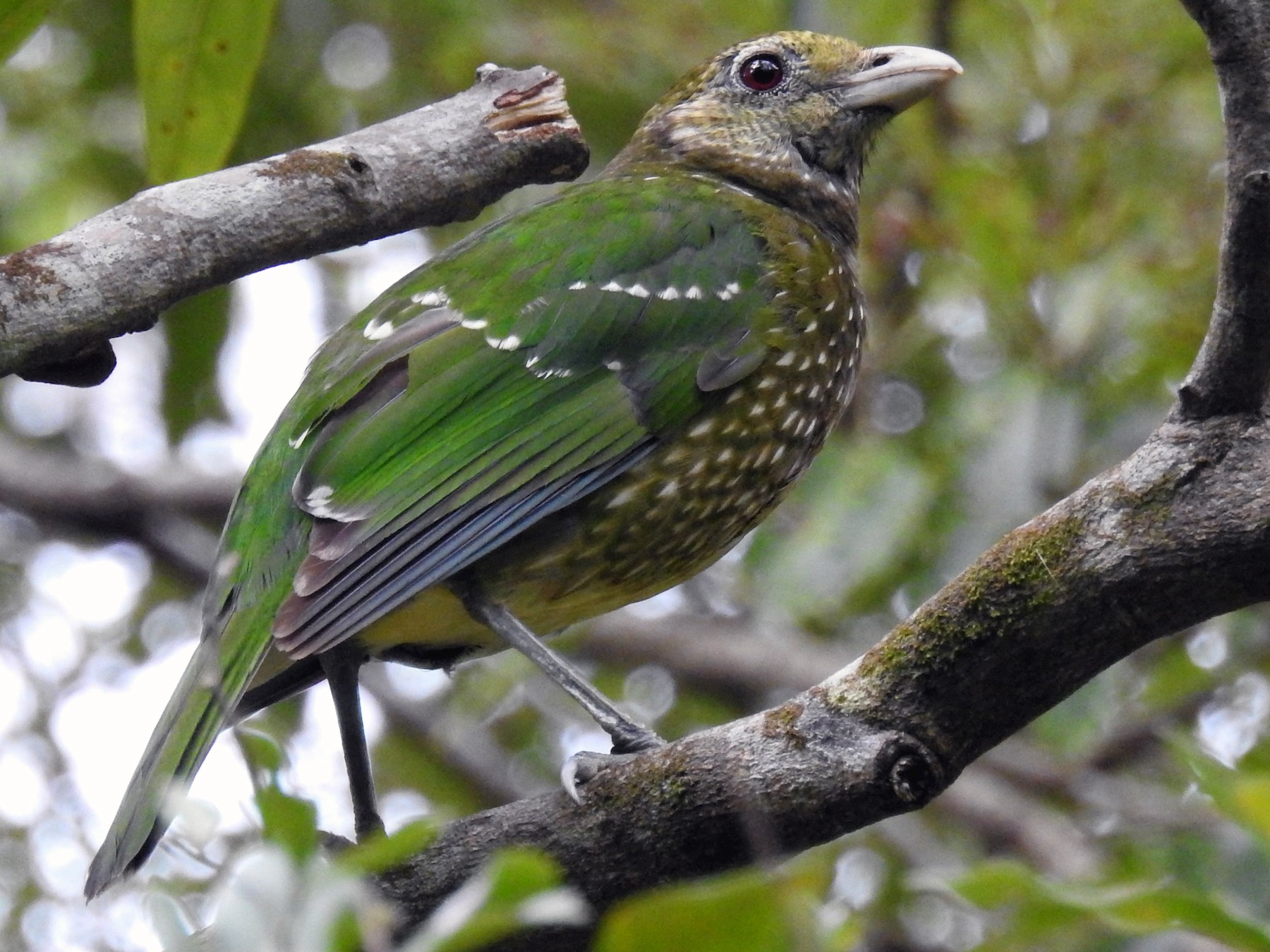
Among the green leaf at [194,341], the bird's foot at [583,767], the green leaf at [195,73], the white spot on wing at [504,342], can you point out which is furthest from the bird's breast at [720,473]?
the green leaf at [194,341]

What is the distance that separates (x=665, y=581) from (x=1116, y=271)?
1933 mm

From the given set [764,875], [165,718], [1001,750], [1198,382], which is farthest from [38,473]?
[764,875]

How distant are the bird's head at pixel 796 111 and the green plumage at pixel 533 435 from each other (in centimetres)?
35

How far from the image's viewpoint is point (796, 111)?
14.6ft

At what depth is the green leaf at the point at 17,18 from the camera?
9.45 ft

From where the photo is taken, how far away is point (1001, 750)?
5.94m

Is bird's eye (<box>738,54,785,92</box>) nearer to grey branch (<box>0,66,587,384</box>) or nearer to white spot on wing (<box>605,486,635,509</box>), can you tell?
grey branch (<box>0,66,587,384</box>)

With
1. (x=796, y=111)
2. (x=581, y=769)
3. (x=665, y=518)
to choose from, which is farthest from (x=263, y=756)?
(x=796, y=111)

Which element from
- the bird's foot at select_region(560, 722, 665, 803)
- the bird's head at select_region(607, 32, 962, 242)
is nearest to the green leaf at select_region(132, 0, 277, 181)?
the bird's foot at select_region(560, 722, 665, 803)

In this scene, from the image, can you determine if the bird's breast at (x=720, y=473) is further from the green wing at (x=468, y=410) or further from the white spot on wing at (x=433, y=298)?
the white spot on wing at (x=433, y=298)

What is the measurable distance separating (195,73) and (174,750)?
129 centimetres

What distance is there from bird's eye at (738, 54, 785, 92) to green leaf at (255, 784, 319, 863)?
127 inches

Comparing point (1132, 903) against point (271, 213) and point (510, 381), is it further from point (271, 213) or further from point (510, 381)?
point (510, 381)

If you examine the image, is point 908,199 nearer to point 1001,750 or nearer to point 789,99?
point 789,99
